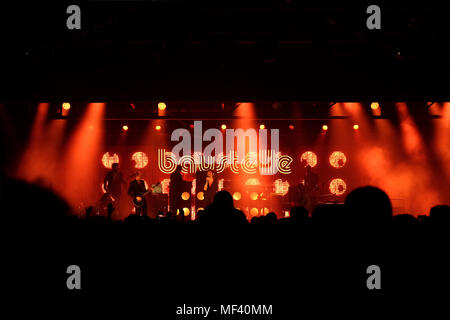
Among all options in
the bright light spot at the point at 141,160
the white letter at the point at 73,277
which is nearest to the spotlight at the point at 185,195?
the bright light spot at the point at 141,160

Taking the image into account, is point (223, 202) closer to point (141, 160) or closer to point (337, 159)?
point (141, 160)

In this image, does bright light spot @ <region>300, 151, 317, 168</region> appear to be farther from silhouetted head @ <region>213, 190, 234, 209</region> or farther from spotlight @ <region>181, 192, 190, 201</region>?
silhouetted head @ <region>213, 190, 234, 209</region>

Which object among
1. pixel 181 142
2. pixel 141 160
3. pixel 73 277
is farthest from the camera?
pixel 141 160

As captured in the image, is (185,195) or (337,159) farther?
(337,159)

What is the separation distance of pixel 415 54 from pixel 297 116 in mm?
5750

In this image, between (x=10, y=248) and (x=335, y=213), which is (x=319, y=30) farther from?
(x=10, y=248)

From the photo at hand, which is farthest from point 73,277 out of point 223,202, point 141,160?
point 141,160

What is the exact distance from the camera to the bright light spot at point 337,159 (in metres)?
13.5

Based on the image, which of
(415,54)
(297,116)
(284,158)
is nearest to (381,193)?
(415,54)

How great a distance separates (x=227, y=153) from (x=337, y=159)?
3.77 meters

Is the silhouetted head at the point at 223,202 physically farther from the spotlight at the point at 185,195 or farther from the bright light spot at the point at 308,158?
the bright light spot at the point at 308,158

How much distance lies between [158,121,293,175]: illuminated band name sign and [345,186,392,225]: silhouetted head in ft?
35.9

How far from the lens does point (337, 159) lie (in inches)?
534
